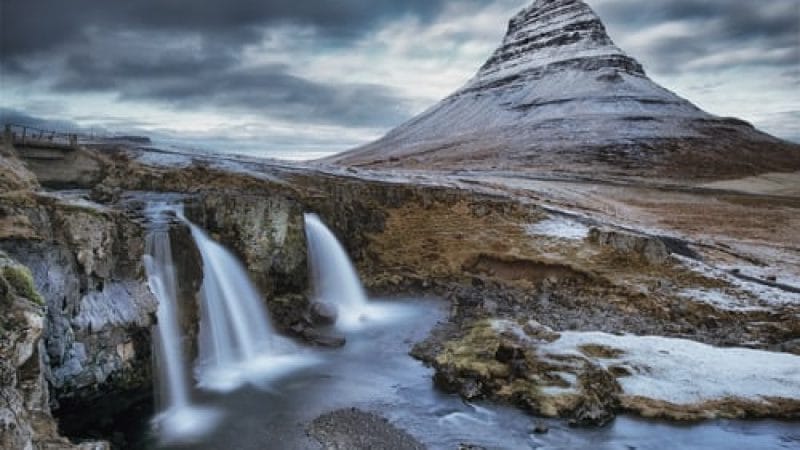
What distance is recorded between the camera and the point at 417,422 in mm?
14805

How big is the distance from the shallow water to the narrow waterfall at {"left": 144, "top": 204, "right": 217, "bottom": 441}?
1.57 ft

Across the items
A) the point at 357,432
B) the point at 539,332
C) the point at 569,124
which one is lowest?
the point at 357,432

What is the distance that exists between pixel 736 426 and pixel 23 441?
14.9 metres

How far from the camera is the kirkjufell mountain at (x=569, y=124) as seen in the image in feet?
287

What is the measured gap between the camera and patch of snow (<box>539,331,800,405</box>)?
15609mm

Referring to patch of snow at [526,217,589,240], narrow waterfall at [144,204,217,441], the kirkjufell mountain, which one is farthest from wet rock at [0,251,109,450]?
the kirkjufell mountain

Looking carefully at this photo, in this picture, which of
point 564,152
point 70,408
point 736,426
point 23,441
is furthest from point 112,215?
point 564,152

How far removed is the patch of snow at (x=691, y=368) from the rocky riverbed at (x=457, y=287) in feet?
0.19

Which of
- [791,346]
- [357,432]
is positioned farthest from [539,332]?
[791,346]

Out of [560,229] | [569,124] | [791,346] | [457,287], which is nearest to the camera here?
[791,346]

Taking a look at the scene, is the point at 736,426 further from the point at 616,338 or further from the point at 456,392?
the point at 456,392

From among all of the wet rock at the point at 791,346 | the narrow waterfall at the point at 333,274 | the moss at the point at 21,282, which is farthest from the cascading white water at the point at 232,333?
the wet rock at the point at 791,346

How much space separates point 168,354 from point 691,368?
14.4 meters

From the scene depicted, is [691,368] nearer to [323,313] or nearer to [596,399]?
[596,399]
